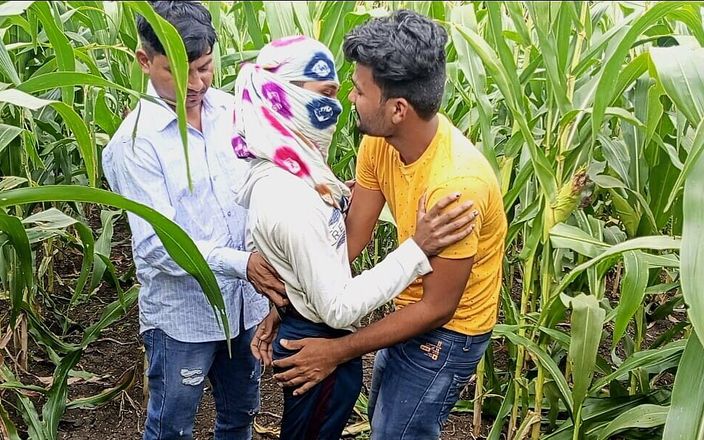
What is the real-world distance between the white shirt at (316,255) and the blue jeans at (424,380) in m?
0.20

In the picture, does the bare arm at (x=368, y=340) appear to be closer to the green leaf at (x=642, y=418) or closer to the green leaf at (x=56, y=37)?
the green leaf at (x=642, y=418)

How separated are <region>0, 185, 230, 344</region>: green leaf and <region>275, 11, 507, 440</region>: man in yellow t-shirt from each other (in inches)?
8.2

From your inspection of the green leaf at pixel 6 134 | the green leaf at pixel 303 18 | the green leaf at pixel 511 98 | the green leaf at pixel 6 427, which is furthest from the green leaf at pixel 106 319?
the green leaf at pixel 511 98

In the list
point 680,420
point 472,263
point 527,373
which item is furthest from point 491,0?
point 527,373

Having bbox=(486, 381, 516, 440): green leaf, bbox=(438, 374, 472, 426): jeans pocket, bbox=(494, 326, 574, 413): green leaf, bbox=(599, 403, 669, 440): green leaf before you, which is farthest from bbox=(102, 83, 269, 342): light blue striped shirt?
bbox=(599, 403, 669, 440): green leaf

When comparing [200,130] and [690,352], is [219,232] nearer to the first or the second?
[200,130]

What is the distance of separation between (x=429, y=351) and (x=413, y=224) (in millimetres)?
230

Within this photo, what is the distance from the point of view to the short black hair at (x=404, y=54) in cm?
110

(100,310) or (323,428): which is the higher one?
(323,428)

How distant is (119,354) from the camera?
237 cm

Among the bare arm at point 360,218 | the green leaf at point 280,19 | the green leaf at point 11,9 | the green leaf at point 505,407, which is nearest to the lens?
the green leaf at point 11,9

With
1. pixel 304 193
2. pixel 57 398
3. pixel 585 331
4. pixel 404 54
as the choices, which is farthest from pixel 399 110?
pixel 57 398

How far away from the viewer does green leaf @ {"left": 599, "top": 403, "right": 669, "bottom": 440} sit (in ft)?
4.54

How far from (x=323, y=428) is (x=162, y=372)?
15.0 inches
